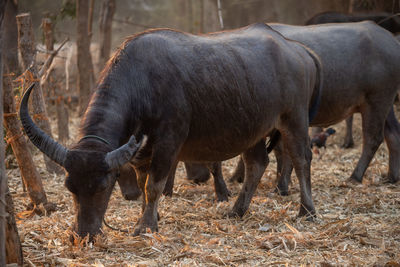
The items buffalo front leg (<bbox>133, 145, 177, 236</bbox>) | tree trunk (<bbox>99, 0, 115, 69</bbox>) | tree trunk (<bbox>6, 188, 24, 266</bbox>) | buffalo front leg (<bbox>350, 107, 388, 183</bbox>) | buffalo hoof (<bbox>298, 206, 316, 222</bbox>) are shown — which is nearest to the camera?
tree trunk (<bbox>6, 188, 24, 266</bbox>)

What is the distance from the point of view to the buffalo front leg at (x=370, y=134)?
26.7 ft

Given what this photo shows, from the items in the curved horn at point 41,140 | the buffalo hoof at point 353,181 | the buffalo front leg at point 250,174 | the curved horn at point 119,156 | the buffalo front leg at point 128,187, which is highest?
the curved horn at point 41,140

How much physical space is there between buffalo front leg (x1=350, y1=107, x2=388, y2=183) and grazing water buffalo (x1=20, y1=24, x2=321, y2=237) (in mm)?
1943

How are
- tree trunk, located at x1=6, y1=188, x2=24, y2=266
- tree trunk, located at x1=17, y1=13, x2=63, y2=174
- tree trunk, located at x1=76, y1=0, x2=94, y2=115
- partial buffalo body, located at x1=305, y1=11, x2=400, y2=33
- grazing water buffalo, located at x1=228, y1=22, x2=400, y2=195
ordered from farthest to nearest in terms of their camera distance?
1. tree trunk, located at x1=76, y1=0, x2=94, y2=115
2. partial buffalo body, located at x1=305, y1=11, x2=400, y2=33
3. grazing water buffalo, located at x1=228, y1=22, x2=400, y2=195
4. tree trunk, located at x1=17, y1=13, x2=63, y2=174
5. tree trunk, located at x1=6, y1=188, x2=24, y2=266

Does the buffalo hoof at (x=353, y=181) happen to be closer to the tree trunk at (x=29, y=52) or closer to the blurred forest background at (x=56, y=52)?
the blurred forest background at (x=56, y=52)

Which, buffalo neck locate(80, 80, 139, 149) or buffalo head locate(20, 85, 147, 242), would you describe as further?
buffalo neck locate(80, 80, 139, 149)

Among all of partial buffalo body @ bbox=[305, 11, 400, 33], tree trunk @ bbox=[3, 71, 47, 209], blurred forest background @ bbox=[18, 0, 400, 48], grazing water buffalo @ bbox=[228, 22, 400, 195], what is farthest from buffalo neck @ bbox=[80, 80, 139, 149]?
partial buffalo body @ bbox=[305, 11, 400, 33]

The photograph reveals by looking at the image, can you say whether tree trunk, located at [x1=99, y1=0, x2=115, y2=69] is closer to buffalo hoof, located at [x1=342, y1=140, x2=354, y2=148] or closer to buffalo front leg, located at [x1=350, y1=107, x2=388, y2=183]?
buffalo hoof, located at [x1=342, y1=140, x2=354, y2=148]

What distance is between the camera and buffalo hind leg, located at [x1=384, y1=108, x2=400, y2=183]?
27.6ft

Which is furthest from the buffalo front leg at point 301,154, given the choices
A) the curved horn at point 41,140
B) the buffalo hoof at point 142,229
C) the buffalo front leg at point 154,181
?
the curved horn at point 41,140

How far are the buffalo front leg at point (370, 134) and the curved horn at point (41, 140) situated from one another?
17.2ft

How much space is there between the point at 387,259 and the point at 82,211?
2.74m

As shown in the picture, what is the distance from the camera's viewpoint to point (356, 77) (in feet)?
26.1

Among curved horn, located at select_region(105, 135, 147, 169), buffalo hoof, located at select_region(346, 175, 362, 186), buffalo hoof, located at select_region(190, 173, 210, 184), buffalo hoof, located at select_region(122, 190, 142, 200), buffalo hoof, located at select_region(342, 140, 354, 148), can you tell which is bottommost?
buffalo hoof, located at select_region(342, 140, 354, 148)
